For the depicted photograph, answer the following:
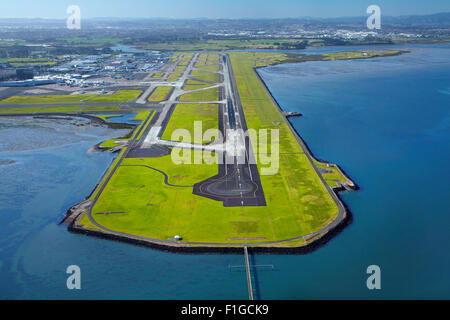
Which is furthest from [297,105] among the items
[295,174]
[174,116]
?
[295,174]

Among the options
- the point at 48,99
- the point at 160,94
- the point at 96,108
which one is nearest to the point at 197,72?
the point at 160,94

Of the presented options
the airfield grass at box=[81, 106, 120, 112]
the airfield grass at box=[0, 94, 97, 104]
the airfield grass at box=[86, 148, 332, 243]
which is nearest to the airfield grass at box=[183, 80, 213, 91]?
the airfield grass at box=[81, 106, 120, 112]

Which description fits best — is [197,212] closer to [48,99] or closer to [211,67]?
[48,99]

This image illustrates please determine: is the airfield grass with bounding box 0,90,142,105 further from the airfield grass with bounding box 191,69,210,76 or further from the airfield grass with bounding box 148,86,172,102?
the airfield grass with bounding box 191,69,210,76

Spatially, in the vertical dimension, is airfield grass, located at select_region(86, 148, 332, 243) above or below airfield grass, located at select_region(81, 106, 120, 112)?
below

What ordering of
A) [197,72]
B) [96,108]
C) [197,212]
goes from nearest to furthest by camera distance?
[197,212], [96,108], [197,72]

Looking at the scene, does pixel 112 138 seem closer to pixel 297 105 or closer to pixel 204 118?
pixel 204 118

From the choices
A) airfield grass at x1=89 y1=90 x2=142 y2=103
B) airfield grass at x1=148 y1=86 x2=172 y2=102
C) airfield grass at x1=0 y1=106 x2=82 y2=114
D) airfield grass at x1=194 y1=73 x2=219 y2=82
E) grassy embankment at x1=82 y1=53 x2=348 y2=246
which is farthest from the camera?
airfield grass at x1=194 y1=73 x2=219 y2=82
